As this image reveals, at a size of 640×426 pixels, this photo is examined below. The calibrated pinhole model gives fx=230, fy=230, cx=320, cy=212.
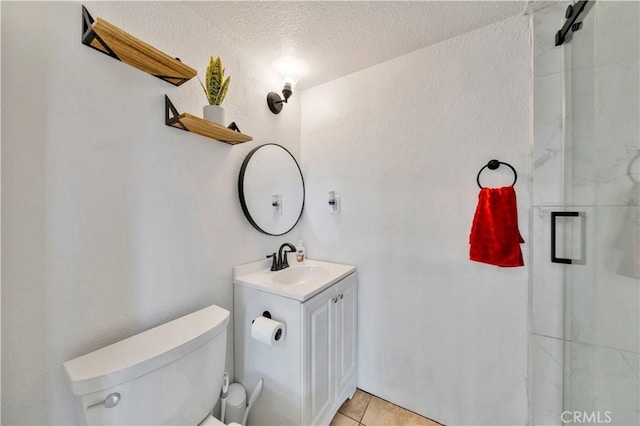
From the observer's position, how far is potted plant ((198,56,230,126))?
3.50 feet

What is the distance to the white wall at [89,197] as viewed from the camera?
0.69 metres

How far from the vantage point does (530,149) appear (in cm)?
111

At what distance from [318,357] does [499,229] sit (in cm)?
Result: 109

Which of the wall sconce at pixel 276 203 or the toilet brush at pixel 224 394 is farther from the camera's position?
the wall sconce at pixel 276 203

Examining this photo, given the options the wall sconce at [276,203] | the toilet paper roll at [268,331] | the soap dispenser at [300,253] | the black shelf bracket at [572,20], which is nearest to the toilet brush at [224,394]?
the toilet paper roll at [268,331]

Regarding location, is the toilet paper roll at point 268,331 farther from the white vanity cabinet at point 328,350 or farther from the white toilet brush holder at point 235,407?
the white toilet brush holder at point 235,407

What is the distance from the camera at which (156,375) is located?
2.50ft

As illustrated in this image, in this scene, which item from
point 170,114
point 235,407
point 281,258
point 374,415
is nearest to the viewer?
point 170,114

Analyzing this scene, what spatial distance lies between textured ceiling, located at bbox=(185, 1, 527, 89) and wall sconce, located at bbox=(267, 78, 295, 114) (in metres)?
0.16

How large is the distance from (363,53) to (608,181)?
129 cm

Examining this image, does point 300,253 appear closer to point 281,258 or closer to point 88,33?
point 281,258

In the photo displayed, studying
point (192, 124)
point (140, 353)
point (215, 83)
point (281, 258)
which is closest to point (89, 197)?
point (192, 124)

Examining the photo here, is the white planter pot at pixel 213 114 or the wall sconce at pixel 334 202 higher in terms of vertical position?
the white planter pot at pixel 213 114

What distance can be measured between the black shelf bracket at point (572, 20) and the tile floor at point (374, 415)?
2.06 m
